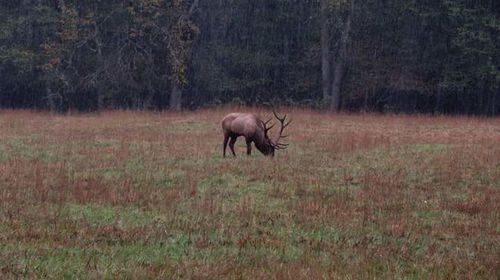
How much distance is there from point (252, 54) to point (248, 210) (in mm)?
34527

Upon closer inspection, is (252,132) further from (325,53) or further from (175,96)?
(325,53)

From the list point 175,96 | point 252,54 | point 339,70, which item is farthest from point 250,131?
point 252,54

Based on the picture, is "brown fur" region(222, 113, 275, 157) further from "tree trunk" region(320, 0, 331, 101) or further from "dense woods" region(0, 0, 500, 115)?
"tree trunk" region(320, 0, 331, 101)

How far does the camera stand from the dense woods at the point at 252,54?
1513 inches

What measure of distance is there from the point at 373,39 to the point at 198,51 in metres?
10.4

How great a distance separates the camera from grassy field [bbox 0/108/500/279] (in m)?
7.34

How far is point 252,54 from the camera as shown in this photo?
146 feet

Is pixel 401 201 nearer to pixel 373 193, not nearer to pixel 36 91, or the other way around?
pixel 373 193

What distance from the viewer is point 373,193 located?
1225 centimetres

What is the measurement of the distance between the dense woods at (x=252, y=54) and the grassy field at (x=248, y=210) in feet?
59.7

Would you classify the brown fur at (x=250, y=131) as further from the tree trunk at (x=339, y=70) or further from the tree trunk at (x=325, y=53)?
the tree trunk at (x=325, y=53)

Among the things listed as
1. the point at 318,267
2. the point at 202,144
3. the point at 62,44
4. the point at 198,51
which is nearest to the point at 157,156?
the point at 202,144

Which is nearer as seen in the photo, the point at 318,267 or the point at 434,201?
the point at 318,267

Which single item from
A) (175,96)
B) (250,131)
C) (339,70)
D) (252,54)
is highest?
(252,54)
